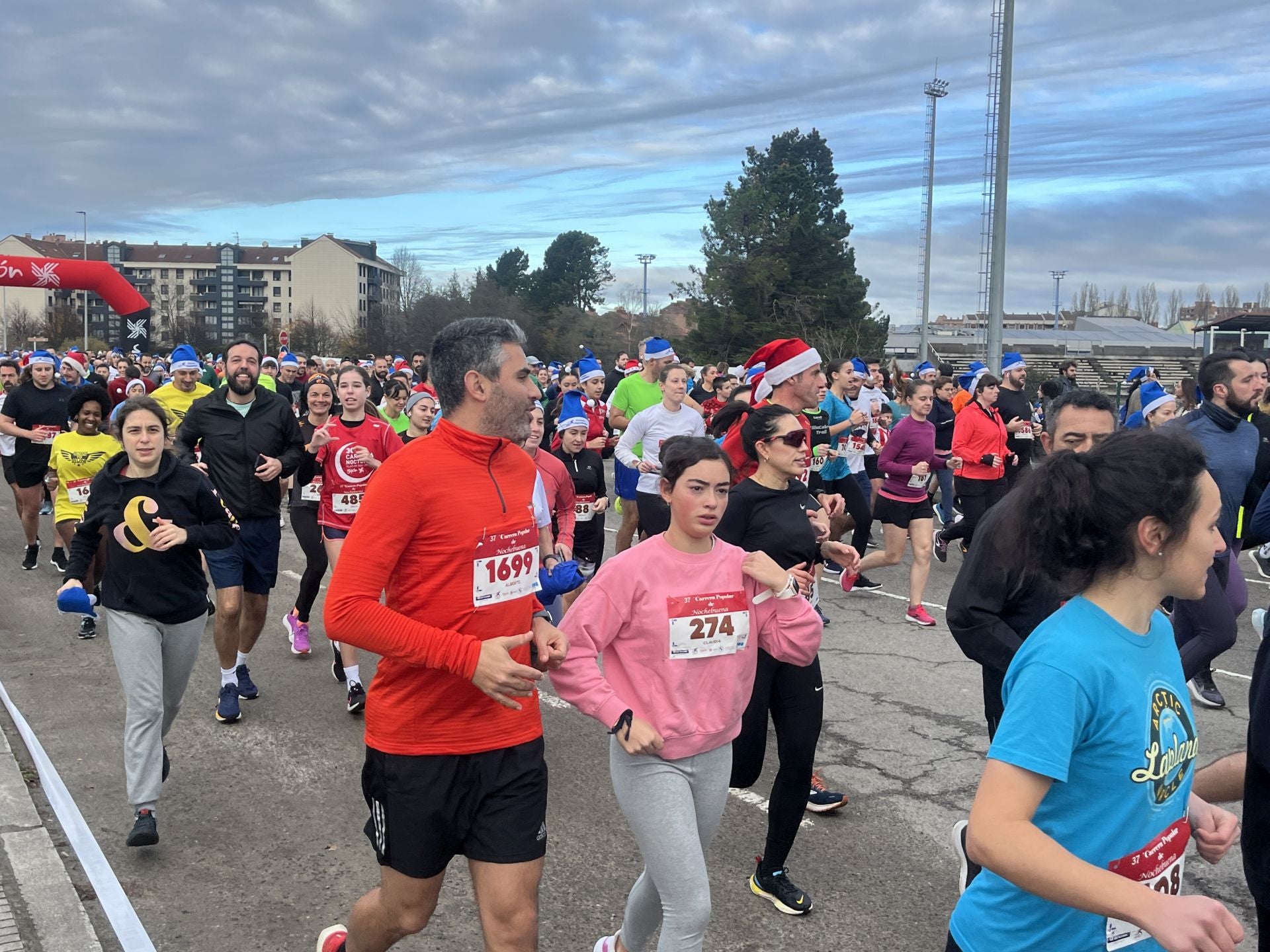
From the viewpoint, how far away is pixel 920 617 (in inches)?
360

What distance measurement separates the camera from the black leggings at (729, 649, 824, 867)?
432cm

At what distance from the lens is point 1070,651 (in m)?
1.98

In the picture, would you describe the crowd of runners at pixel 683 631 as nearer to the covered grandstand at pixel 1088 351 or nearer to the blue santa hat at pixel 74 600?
the blue santa hat at pixel 74 600

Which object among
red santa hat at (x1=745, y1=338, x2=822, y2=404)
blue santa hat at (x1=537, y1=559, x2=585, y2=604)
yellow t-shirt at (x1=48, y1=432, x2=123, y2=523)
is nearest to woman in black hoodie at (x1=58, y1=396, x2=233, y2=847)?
blue santa hat at (x1=537, y1=559, x2=585, y2=604)

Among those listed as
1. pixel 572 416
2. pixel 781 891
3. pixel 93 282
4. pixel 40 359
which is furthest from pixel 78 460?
pixel 93 282

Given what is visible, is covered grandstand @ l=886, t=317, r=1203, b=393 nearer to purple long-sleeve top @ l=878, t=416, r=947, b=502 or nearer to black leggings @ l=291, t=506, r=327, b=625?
purple long-sleeve top @ l=878, t=416, r=947, b=502

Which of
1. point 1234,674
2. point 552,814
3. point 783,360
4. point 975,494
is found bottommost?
point 552,814

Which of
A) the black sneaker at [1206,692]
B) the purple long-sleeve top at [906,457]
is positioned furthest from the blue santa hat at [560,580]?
the purple long-sleeve top at [906,457]

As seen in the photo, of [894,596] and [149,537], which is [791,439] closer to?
[149,537]

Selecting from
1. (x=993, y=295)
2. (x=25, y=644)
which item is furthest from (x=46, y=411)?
(x=993, y=295)

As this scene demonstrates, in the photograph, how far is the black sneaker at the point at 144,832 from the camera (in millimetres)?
4781

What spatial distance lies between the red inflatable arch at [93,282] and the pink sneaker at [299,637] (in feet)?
82.5

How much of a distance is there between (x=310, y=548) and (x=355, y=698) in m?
1.47

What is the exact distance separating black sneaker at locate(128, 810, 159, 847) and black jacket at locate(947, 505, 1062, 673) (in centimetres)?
335
